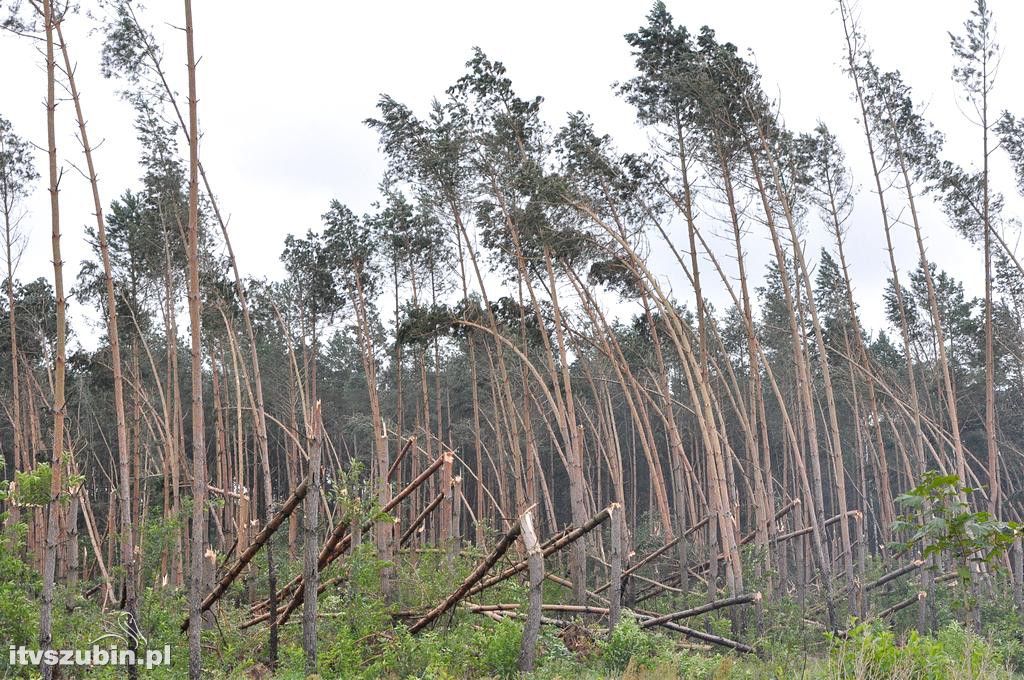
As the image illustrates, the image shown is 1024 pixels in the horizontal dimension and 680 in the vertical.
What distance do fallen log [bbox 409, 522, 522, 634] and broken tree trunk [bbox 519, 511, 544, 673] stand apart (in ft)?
1.01

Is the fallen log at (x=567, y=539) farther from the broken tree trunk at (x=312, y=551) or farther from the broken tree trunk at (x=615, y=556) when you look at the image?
the broken tree trunk at (x=312, y=551)

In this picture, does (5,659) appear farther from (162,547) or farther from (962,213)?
(962,213)

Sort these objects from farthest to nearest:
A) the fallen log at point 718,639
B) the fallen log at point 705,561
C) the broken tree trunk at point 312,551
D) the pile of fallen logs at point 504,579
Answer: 1. the fallen log at point 705,561
2. the fallen log at point 718,639
3. the pile of fallen logs at point 504,579
4. the broken tree trunk at point 312,551

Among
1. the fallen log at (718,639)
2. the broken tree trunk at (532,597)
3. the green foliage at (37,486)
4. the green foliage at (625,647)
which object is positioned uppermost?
the green foliage at (37,486)

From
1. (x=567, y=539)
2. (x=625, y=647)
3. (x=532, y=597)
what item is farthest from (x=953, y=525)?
(x=532, y=597)

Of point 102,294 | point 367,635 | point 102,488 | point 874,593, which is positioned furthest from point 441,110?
point 102,488

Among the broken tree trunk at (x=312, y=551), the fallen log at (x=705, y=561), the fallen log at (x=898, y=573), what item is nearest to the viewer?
the broken tree trunk at (x=312, y=551)

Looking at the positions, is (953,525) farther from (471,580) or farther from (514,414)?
(514,414)

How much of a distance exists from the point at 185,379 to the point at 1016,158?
26.6 metres

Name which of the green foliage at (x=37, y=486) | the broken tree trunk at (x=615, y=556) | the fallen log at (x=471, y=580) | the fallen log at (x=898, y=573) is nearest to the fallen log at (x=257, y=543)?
the green foliage at (x=37, y=486)

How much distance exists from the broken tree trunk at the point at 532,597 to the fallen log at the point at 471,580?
309 mm

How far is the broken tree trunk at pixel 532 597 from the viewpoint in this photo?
790 centimetres

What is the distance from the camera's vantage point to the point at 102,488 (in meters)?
33.2

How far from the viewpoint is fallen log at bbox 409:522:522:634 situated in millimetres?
8477
